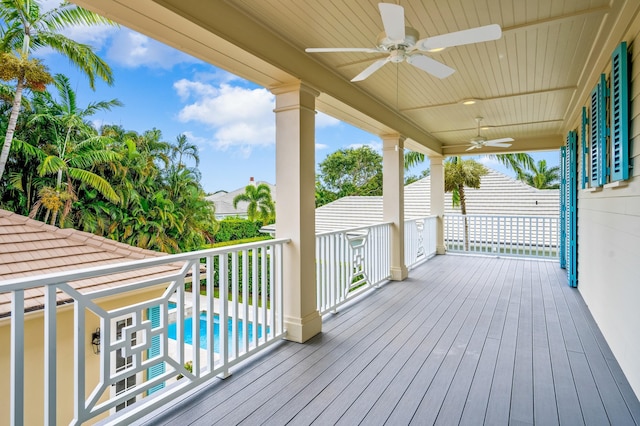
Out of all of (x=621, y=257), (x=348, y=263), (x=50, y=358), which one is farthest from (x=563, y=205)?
(x=50, y=358)

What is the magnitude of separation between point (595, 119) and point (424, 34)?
5.94 ft

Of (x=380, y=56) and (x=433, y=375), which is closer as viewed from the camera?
(x=433, y=375)

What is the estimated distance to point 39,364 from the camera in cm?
344

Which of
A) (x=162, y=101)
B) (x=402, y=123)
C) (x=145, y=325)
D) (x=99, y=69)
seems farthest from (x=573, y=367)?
(x=162, y=101)

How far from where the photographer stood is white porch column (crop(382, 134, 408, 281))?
5.29 metres

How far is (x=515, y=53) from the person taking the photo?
10.0 ft

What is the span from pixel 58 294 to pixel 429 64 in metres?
4.01

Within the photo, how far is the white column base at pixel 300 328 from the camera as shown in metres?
3.00

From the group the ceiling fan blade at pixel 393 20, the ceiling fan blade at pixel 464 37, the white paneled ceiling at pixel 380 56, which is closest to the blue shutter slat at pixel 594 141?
the white paneled ceiling at pixel 380 56

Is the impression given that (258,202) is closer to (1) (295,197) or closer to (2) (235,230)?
(2) (235,230)

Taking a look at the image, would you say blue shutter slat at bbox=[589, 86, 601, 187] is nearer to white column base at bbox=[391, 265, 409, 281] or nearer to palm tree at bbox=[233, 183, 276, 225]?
white column base at bbox=[391, 265, 409, 281]

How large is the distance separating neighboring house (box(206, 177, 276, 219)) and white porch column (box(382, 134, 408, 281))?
13.4m

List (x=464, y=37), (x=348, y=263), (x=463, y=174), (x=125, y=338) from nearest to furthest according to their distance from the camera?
(x=125, y=338)
(x=464, y=37)
(x=348, y=263)
(x=463, y=174)

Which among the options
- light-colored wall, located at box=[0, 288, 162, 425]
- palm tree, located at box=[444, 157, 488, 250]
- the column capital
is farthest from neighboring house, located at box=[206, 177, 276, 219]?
the column capital
